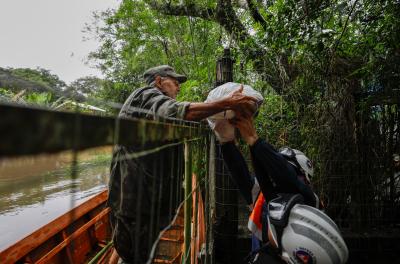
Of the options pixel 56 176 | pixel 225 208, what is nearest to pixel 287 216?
pixel 56 176

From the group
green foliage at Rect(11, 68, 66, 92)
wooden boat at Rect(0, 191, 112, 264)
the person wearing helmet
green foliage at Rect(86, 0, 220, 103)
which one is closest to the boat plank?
wooden boat at Rect(0, 191, 112, 264)

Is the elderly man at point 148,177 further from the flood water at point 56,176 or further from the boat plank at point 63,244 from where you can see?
the boat plank at point 63,244

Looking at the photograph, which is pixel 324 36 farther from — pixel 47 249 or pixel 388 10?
pixel 47 249

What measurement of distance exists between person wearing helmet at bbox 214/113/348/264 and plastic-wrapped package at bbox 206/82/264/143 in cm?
10

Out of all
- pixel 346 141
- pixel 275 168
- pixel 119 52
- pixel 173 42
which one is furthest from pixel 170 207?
pixel 119 52

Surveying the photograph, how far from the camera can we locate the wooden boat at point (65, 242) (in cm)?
285

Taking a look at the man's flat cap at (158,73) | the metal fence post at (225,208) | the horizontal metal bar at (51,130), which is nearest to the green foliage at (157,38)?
the metal fence post at (225,208)

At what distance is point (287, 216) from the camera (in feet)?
6.28

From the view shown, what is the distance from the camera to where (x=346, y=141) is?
14.1 feet

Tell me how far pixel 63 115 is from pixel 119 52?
13.3m

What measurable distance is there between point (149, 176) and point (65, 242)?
8.96ft

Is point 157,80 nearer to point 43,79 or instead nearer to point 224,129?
point 224,129

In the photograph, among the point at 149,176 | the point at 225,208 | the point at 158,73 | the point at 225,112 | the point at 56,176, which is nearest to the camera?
the point at 56,176

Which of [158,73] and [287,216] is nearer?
[287,216]
